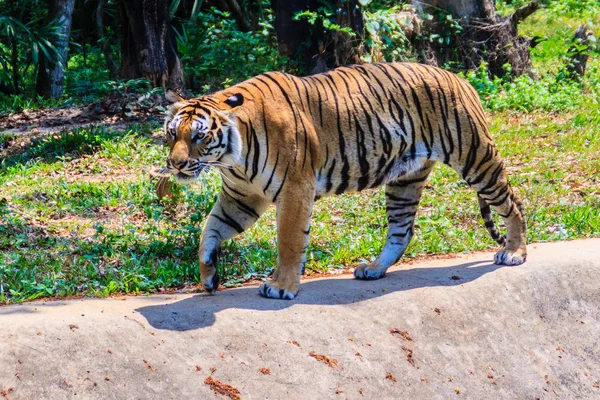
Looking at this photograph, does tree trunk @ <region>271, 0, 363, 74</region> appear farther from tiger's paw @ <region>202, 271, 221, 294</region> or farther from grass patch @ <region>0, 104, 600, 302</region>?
tiger's paw @ <region>202, 271, 221, 294</region>

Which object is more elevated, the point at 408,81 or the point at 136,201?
the point at 408,81

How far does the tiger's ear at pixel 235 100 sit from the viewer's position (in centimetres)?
491

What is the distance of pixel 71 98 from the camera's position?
1112cm

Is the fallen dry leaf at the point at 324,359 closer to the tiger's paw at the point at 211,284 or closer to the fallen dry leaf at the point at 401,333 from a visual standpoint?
the fallen dry leaf at the point at 401,333

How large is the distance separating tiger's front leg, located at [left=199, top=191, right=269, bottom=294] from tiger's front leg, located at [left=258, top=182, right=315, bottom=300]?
0.35 meters

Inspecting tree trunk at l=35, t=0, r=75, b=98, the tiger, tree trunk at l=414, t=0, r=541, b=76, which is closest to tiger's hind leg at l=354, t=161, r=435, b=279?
the tiger

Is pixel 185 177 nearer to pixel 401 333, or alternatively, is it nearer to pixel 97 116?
pixel 401 333

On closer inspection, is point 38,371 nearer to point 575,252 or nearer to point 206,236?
point 206,236

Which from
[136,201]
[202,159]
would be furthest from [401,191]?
[136,201]

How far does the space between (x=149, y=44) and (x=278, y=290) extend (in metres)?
6.04

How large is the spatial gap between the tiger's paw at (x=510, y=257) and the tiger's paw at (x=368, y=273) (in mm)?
852

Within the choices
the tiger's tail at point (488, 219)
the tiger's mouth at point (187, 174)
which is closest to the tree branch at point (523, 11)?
the tiger's tail at point (488, 219)

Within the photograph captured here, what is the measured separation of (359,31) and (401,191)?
17.7ft

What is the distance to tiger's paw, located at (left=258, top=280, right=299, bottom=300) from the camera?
16.4 feet
